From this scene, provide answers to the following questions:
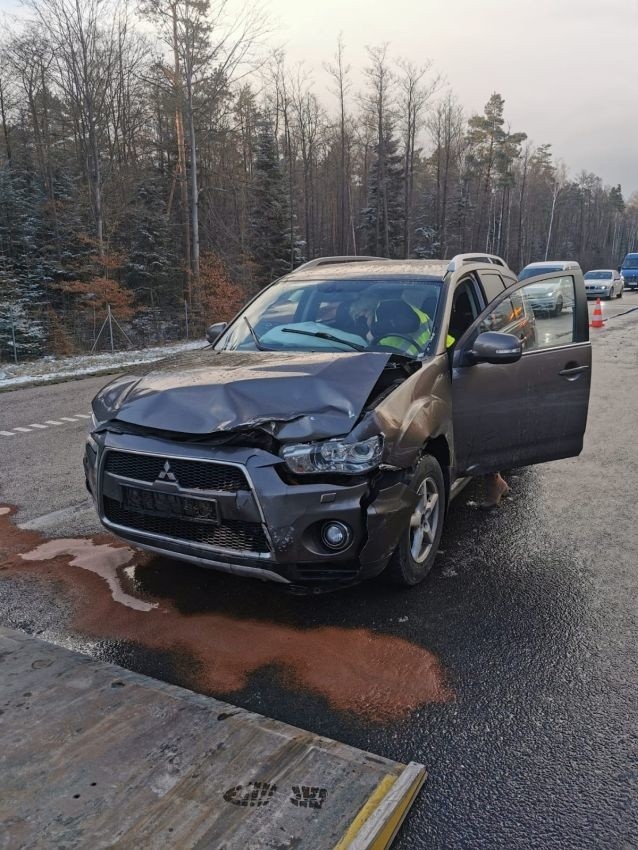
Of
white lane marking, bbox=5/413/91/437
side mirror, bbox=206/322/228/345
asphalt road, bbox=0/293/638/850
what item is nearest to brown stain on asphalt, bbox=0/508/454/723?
asphalt road, bbox=0/293/638/850

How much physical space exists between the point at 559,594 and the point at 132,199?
31066mm

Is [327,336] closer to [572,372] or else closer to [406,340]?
[406,340]

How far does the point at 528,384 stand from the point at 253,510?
2618 millimetres

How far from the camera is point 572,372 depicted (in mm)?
4898

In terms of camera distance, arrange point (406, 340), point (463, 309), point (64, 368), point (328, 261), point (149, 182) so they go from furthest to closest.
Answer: point (149, 182) < point (64, 368) < point (328, 261) < point (463, 309) < point (406, 340)

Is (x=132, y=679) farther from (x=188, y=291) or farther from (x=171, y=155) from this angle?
(x=171, y=155)

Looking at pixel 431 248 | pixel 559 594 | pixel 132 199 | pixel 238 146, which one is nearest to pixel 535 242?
pixel 431 248

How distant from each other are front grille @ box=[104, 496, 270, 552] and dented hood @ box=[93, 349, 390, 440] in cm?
46

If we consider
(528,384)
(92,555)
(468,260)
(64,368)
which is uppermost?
(468,260)

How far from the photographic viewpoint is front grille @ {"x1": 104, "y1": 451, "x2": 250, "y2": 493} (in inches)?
115

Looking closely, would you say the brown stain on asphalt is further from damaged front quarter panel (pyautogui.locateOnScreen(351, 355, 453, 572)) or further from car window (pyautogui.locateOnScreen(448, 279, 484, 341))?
car window (pyautogui.locateOnScreen(448, 279, 484, 341))

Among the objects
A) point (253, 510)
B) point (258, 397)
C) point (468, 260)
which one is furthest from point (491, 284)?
point (253, 510)

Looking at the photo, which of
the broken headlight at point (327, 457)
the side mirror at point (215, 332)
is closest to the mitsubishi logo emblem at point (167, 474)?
the broken headlight at point (327, 457)

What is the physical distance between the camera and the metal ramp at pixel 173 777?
1.93m
